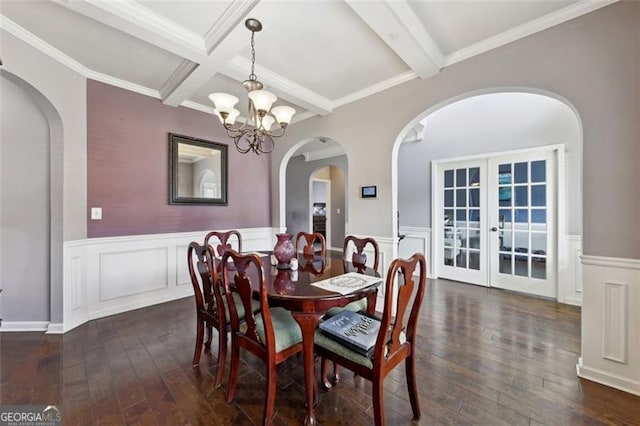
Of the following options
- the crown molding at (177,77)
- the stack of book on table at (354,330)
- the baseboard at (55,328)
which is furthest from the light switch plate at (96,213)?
the stack of book on table at (354,330)

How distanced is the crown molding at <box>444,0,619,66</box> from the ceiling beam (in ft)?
0.58

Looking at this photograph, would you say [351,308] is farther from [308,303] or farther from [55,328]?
[55,328]

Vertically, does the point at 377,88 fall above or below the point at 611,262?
above

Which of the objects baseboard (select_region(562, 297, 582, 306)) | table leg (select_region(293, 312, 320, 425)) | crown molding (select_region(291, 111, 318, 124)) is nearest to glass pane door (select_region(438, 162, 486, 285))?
baseboard (select_region(562, 297, 582, 306))

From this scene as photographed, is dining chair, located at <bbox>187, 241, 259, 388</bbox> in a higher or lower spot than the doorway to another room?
lower

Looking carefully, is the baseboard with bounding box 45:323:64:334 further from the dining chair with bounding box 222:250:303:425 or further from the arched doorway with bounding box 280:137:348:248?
the arched doorway with bounding box 280:137:348:248

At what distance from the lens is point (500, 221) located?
3969 mm

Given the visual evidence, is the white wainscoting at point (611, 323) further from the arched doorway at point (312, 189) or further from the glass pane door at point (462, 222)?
the arched doorway at point (312, 189)

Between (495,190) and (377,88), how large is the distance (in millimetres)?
2423

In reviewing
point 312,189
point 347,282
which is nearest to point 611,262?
point 347,282

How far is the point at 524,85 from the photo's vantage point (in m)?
2.18

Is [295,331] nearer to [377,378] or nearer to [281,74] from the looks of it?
[377,378]

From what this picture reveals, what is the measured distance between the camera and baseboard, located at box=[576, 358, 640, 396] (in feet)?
5.70

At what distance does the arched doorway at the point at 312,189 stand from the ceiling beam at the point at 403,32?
3901 millimetres
